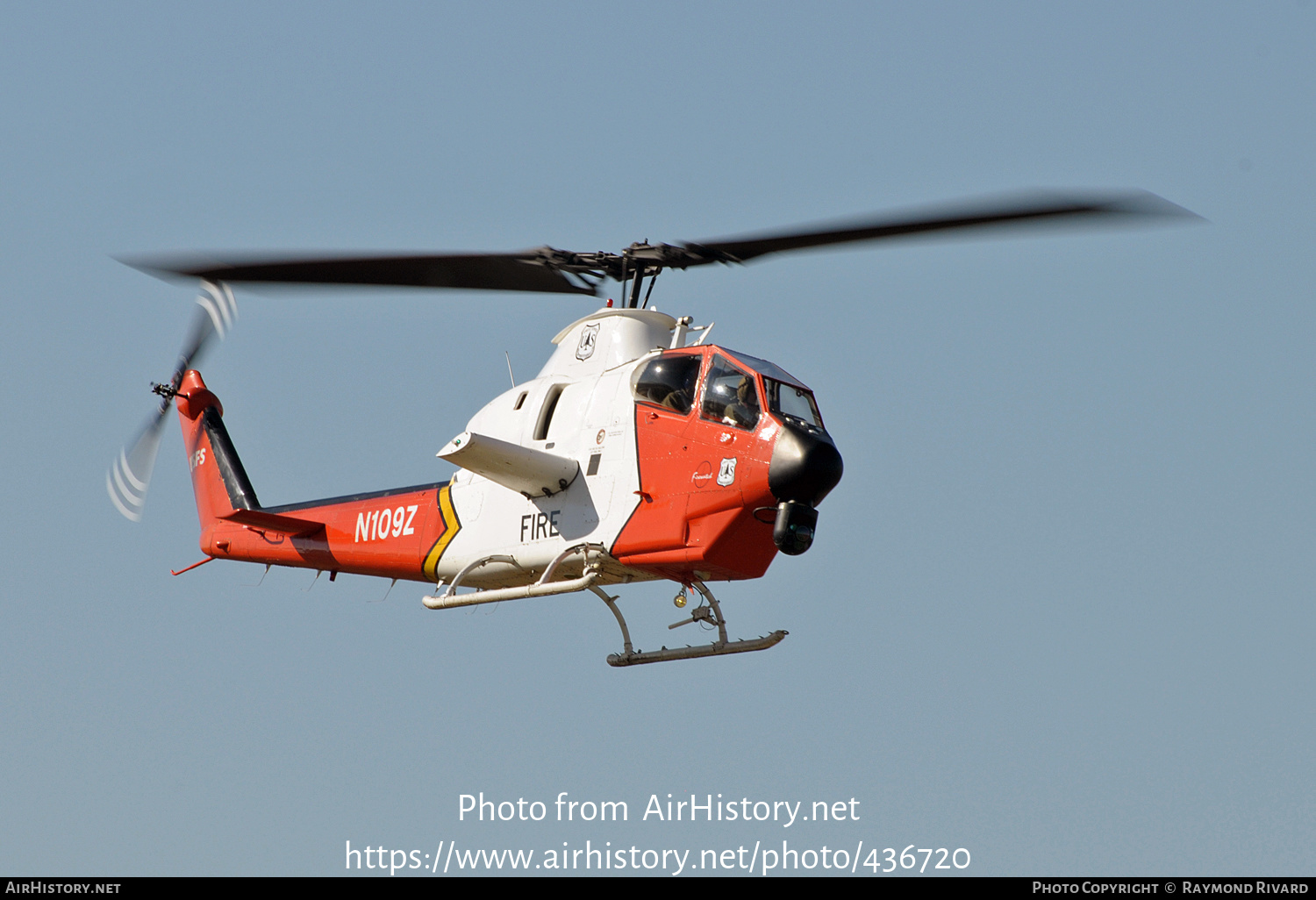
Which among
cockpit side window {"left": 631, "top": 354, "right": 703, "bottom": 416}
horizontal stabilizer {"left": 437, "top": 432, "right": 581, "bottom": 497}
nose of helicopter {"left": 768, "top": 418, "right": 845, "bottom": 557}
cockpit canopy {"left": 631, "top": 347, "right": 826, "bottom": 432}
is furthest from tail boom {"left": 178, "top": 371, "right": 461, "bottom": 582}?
nose of helicopter {"left": 768, "top": 418, "right": 845, "bottom": 557}

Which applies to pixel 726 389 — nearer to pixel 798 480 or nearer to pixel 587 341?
pixel 798 480

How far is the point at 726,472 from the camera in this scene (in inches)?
721

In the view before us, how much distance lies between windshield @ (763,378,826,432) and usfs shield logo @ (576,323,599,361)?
9.43 ft

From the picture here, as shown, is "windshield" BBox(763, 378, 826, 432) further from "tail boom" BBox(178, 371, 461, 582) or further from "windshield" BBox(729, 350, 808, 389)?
"tail boom" BBox(178, 371, 461, 582)

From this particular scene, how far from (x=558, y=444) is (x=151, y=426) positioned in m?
8.61

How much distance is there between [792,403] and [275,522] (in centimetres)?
843

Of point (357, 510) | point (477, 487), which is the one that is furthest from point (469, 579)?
point (357, 510)

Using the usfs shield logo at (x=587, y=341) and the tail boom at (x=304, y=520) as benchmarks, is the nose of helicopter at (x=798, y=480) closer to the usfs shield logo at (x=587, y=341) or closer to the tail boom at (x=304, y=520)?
the usfs shield logo at (x=587, y=341)

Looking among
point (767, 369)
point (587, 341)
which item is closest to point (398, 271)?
point (587, 341)

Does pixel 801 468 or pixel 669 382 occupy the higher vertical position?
pixel 669 382

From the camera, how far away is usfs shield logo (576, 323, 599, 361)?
20.6 m
